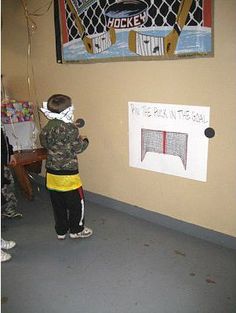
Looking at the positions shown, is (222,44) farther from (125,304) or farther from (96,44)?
(125,304)

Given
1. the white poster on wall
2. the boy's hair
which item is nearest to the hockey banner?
the white poster on wall

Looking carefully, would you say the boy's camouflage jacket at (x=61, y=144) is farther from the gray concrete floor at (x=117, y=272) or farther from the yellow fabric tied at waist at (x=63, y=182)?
the gray concrete floor at (x=117, y=272)

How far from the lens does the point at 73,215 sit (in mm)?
2408

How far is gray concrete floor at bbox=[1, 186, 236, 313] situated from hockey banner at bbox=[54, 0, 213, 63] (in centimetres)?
128

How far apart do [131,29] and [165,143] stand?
2.79 feet

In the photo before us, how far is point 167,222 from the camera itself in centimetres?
260

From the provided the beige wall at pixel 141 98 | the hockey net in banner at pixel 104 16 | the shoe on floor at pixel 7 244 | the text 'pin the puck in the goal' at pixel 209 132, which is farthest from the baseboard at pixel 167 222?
the hockey net in banner at pixel 104 16

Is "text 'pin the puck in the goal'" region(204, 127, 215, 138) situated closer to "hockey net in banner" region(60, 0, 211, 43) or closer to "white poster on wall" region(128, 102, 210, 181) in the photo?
"white poster on wall" region(128, 102, 210, 181)

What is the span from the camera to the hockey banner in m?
2.10

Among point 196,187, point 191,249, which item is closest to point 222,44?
point 196,187

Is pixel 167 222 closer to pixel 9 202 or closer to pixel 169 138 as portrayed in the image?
pixel 169 138

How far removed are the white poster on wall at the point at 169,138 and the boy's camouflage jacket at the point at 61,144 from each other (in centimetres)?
52

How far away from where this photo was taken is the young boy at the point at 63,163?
2.19 m

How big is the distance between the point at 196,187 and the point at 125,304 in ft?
3.18
